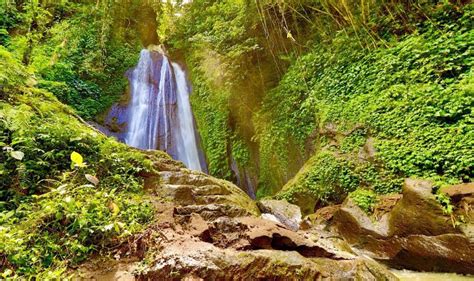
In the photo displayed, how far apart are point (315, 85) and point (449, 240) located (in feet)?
16.1

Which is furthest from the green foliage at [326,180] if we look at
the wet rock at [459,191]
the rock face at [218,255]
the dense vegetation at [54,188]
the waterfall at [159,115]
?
the waterfall at [159,115]

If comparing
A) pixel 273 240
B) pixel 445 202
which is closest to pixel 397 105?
pixel 445 202

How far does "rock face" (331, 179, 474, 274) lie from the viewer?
3.80 metres

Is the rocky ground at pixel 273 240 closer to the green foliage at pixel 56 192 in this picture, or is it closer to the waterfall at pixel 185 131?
the green foliage at pixel 56 192

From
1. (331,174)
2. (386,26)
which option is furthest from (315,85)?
(331,174)

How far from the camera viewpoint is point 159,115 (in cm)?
1239

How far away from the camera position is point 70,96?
1129 centimetres

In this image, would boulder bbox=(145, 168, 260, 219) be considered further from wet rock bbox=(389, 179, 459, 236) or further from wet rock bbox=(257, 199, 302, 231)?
wet rock bbox=(389, 179, 459, 236)

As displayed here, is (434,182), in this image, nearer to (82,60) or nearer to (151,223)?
(151,223)

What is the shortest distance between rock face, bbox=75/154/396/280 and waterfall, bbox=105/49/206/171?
816 centimetres

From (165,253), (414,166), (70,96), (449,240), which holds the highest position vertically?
(70,96)

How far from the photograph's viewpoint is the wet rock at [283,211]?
18.0ft

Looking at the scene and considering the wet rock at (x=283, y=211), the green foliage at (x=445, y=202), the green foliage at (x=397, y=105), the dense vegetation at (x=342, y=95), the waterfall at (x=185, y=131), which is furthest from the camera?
the waterfall at (x=185, y=131)

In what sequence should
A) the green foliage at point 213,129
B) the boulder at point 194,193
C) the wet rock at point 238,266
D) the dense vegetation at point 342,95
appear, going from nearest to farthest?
the wet rock at point 238,266 → the boulder at point 194,193 → the dense vegetation at point 342,95 → the green foliage at point 213,129
